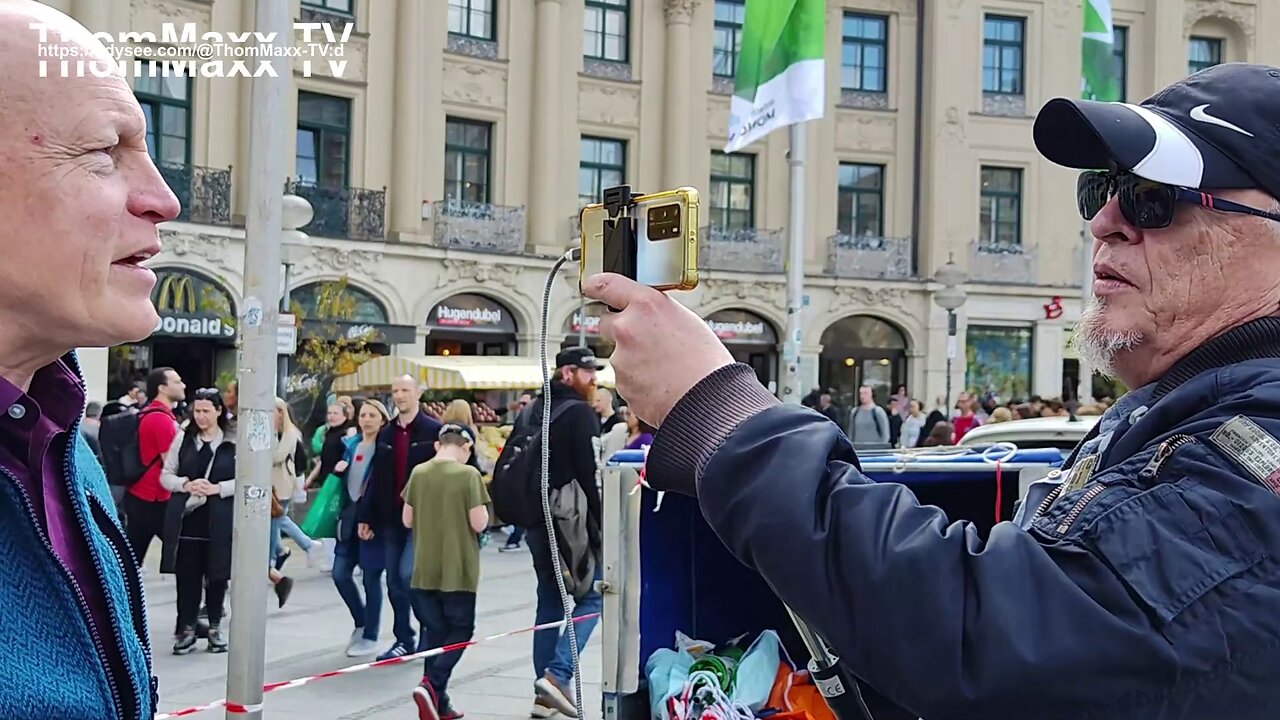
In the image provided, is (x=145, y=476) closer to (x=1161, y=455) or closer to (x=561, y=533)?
(x=561, y=533)

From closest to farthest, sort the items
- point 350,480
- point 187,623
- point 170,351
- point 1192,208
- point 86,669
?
1. point 1192,208
2. point 86,669
3. point 187,623
4. point 350,480
5. point 170,351

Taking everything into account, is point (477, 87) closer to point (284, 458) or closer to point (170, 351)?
point (170, 351)

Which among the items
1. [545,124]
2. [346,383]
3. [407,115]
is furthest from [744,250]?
[346,383]

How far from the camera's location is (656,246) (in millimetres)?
1477

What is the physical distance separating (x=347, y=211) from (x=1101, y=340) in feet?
75.3

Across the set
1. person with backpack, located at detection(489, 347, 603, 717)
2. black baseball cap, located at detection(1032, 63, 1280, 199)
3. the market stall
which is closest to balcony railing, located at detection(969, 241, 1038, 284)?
person with backpack, located at detection(489, 347, 603, 717)

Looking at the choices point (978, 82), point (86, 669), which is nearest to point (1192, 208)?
point (86, 669)

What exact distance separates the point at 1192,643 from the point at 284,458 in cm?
934

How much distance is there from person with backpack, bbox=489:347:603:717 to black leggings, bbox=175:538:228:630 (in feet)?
8.43

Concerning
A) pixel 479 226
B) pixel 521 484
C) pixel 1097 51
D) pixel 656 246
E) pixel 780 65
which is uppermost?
pixel 1097 51

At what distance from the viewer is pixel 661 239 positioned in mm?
1479

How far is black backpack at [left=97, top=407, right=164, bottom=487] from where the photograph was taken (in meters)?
8.62

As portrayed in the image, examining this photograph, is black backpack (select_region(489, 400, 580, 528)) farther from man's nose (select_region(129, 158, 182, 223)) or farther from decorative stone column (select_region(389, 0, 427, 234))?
decorative stone column (select_region(389, 0, 427, 234))

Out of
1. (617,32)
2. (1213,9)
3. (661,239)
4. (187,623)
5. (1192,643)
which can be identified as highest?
(1213,9)
